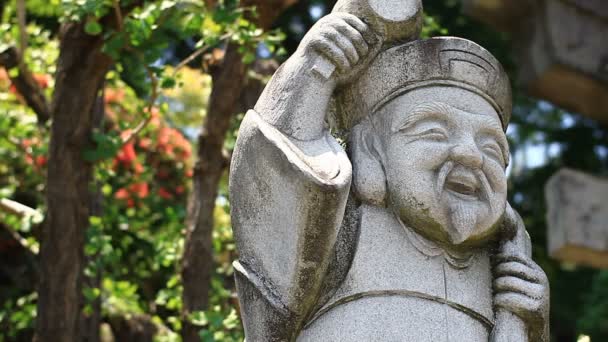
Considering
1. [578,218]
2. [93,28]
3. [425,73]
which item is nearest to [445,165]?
[425,73]

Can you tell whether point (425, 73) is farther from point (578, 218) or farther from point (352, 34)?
point (578, 218)

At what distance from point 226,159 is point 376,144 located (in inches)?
117

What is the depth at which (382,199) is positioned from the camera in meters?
3.95

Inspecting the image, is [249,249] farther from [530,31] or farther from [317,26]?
[530,31]

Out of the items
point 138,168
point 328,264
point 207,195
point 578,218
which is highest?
point 328,264

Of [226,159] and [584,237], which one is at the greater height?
[226,159]

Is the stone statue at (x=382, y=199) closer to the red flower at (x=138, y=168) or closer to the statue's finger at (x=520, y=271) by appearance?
the statue's finger at (x=520, y=271)

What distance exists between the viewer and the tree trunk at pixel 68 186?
6293 mm

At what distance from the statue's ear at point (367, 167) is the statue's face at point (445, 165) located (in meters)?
0.03

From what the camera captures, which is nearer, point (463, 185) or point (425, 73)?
point (463, 185)

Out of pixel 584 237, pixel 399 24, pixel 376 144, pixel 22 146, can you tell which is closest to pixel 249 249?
pixel 376 144

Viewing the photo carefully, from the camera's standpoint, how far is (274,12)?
22.6 feet

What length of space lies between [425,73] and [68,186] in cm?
296

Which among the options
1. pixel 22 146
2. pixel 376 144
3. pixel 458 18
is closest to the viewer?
pixel 376 144
